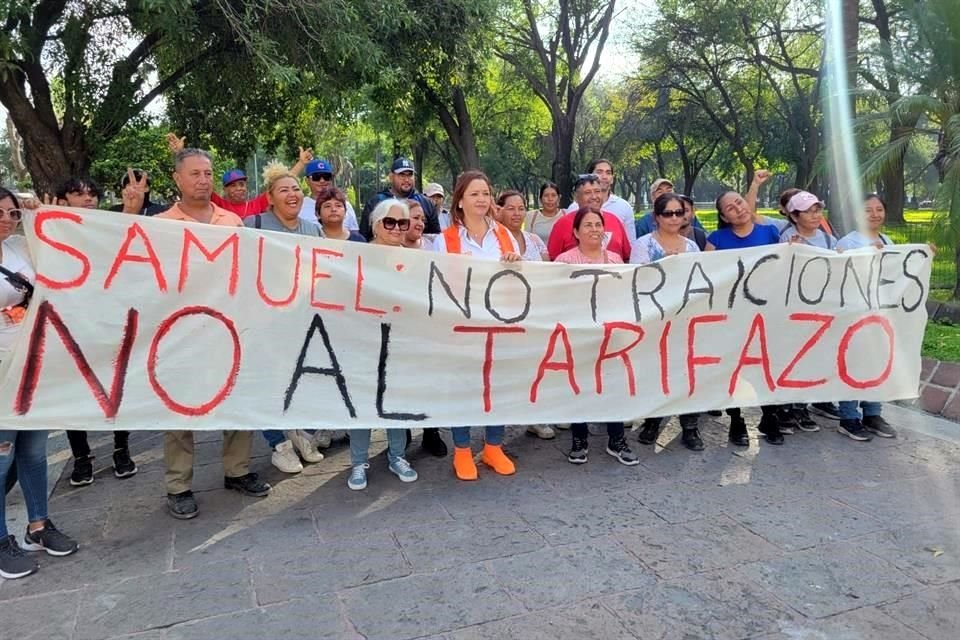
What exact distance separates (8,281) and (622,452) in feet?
10.5

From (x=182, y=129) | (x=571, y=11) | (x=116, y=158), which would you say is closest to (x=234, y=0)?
(x=182, y=129)

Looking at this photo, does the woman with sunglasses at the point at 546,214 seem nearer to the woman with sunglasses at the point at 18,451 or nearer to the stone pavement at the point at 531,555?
the stone pavement at the point at 531,555

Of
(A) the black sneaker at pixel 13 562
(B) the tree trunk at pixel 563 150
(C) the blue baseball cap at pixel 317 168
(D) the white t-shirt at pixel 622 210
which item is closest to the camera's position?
(A) the black sneaker at pixel 13 562

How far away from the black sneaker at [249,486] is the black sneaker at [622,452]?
198cm

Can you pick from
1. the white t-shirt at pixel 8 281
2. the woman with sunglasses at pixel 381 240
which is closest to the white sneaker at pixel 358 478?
the woman with sunglasses at pixel 381 240

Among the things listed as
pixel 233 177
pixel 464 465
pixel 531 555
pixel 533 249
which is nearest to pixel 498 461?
pixel 464 465

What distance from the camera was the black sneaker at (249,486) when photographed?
374 centimetres

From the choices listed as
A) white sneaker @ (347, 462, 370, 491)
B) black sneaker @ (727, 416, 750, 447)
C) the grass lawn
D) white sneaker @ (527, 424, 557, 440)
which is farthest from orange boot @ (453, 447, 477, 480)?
the grass lawn

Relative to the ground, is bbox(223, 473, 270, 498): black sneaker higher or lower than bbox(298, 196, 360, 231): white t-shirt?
lower

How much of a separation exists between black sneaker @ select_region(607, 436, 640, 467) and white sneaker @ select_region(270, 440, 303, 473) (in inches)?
72.1

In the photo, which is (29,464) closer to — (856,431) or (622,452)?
(622,452)

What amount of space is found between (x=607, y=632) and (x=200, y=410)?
6.72 ft

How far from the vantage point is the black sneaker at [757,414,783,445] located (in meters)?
4.48

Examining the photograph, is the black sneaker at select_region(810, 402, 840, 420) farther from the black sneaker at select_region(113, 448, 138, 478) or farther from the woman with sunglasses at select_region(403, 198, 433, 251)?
the black sneaker at select_region(113, 448, 138, 478)
